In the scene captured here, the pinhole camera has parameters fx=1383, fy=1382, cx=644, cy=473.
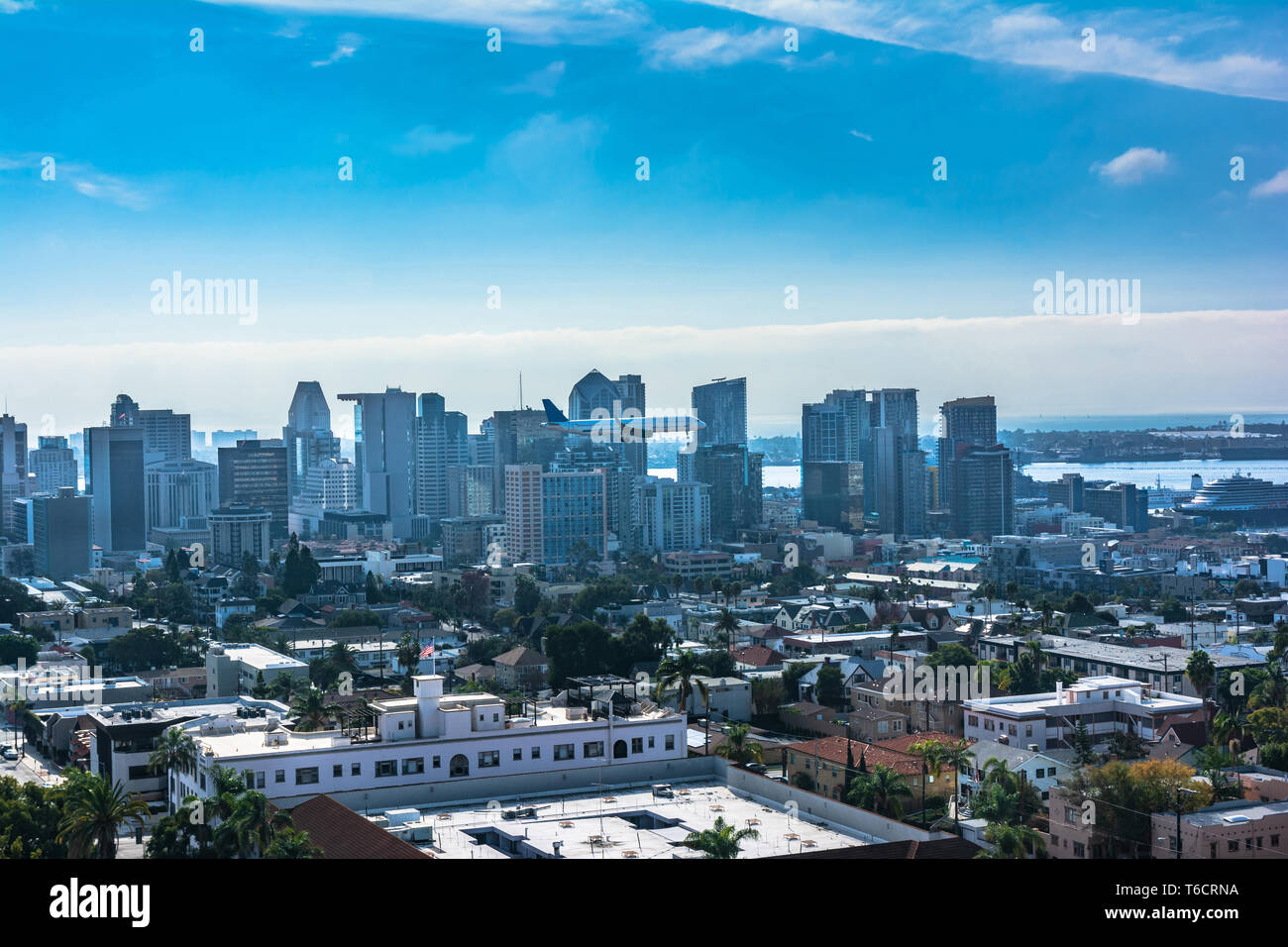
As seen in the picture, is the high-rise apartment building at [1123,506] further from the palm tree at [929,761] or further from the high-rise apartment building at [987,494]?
the palm tree at [929,761]

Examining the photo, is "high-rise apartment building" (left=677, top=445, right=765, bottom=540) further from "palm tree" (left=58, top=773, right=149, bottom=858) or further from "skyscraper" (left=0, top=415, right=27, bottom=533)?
"palm tree" (left=58, top=773, right=149, bottom=858)

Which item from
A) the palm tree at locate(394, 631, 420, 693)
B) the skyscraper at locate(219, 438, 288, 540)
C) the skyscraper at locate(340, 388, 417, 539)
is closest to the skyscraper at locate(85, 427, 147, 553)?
the skyscraper at locate(219, 438, 288, 540)

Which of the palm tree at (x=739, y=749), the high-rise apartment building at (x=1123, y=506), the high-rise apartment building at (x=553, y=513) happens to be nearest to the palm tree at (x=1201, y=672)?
the palm tree at (x=739, y=749)

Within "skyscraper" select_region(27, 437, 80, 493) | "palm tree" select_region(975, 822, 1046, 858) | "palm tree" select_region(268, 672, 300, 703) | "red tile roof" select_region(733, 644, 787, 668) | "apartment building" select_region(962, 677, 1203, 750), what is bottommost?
"red tile roof" select_region(733, 644, 787, 668)
